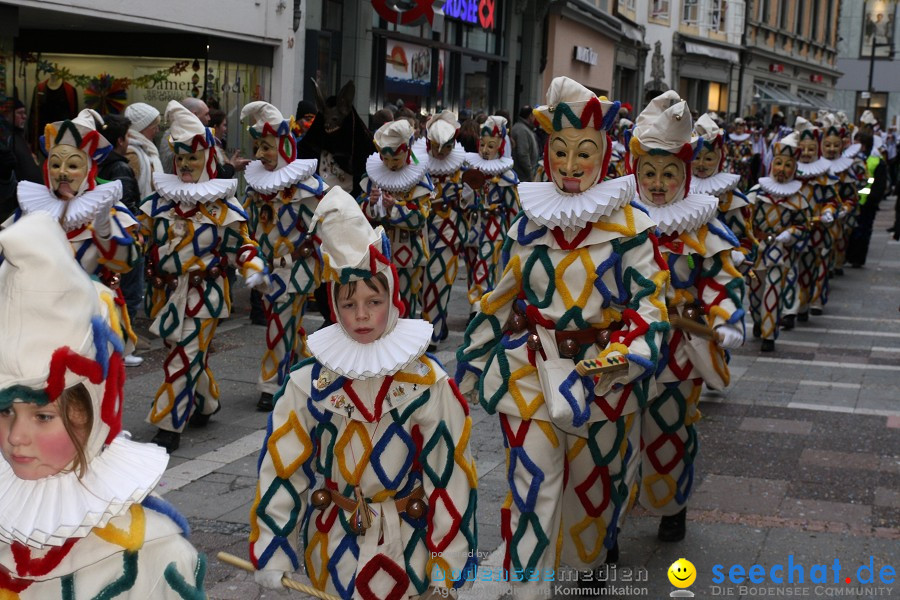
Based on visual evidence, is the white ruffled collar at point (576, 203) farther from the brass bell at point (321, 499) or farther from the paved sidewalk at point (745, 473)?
the paved sidewalk at point (745, 473)

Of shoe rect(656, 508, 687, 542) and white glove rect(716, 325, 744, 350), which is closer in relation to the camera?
white glove rect(716, 325, 744, 350)

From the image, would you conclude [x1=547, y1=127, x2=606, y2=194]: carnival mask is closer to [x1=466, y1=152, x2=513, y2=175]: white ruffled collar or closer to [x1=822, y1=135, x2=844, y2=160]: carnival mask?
[x1=466, y1=152, x2=513, y2=175]: white ruffled collar

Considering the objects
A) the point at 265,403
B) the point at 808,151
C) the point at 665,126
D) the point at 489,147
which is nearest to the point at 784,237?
the point at 808,151

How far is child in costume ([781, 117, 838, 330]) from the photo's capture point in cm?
1249

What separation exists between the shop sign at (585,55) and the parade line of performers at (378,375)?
2418cm

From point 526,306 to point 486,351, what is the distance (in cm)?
31

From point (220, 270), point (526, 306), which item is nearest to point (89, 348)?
point (526, 306)

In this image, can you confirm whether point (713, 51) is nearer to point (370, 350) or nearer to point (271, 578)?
point (370, 350)

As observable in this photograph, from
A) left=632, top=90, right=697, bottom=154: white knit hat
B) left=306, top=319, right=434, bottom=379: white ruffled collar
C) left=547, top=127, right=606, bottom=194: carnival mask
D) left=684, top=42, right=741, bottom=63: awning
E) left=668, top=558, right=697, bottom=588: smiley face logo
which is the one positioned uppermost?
left=684, top=42, right=741, bottom=63: awning

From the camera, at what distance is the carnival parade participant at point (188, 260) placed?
7.78 metres

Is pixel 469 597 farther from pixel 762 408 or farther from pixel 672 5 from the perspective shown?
pixel 672 5

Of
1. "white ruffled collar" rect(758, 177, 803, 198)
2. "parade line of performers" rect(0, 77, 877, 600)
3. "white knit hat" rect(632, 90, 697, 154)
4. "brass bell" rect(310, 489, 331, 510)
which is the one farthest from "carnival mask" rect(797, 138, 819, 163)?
"brass bell" rect(310, 489, 331, 510)

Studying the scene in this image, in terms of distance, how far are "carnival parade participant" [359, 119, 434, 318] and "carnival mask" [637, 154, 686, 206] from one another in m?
4.56

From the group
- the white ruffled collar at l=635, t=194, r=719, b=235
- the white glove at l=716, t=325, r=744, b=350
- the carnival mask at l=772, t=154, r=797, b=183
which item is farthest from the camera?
the carnival mask at l=772, t=154, r=797, b=183
